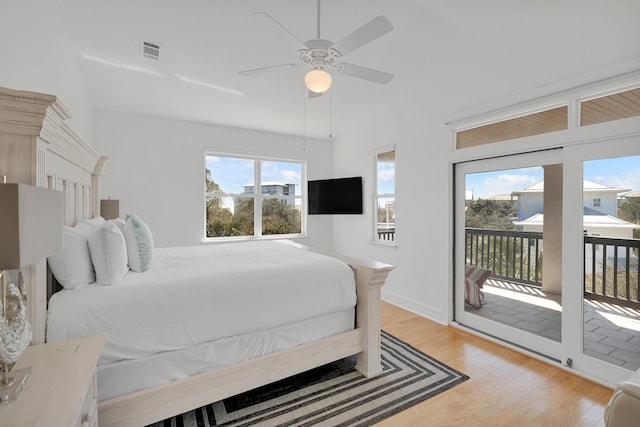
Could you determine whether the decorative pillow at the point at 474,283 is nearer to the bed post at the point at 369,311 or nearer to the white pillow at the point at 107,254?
the bed post at the point at 369,311

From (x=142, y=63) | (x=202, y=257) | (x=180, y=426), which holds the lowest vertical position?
(x=180, y=426)

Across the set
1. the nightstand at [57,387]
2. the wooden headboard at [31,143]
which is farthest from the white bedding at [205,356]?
the wooden headboard at [31,143]

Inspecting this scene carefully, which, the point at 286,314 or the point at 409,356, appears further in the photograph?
the point at 409,356

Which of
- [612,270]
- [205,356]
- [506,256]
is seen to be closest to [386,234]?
[506,256]

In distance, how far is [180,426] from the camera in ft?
5.75

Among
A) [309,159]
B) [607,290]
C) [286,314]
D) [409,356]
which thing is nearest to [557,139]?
[607,290]

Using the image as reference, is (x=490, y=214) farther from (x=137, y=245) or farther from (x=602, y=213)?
(x=137, y=245)

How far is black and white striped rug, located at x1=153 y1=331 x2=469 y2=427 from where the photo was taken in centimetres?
181

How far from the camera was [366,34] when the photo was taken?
76.2 inches

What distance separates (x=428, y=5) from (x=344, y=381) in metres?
3.24

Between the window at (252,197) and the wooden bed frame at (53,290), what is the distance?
176cm

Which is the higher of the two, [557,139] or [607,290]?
[557,139]

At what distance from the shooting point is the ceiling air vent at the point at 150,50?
2.77 m

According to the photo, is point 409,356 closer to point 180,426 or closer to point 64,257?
point 180,426
